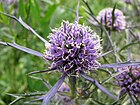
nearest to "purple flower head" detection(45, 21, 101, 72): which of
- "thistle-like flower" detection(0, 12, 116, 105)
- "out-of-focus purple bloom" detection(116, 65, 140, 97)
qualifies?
"thistle-like flower" detection(0, 12, 116, 105)

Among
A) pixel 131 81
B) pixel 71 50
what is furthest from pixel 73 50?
pixel 131 81

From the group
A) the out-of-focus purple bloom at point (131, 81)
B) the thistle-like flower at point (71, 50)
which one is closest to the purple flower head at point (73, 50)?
the thistle-like flower at point (71, 50)

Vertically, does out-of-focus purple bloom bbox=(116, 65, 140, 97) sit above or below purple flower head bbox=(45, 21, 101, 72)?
below

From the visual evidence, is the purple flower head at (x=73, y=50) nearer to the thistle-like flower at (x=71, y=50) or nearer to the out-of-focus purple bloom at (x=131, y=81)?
the thistle-like flower at (x=71, y=50)

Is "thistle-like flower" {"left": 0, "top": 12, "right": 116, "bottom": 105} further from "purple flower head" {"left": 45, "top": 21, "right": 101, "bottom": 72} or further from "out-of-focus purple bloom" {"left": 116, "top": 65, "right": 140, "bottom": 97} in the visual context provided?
"out-of-focus purple bloom" {"left": 116, "top": 65, "right": 140, "bottom": 97}

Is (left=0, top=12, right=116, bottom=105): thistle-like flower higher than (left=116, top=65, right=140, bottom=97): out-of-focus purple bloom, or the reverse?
(left=0, top=12, right=116, bottom=105): thistle-like flower

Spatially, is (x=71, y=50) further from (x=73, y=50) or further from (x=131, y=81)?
(x=131, y=81)
